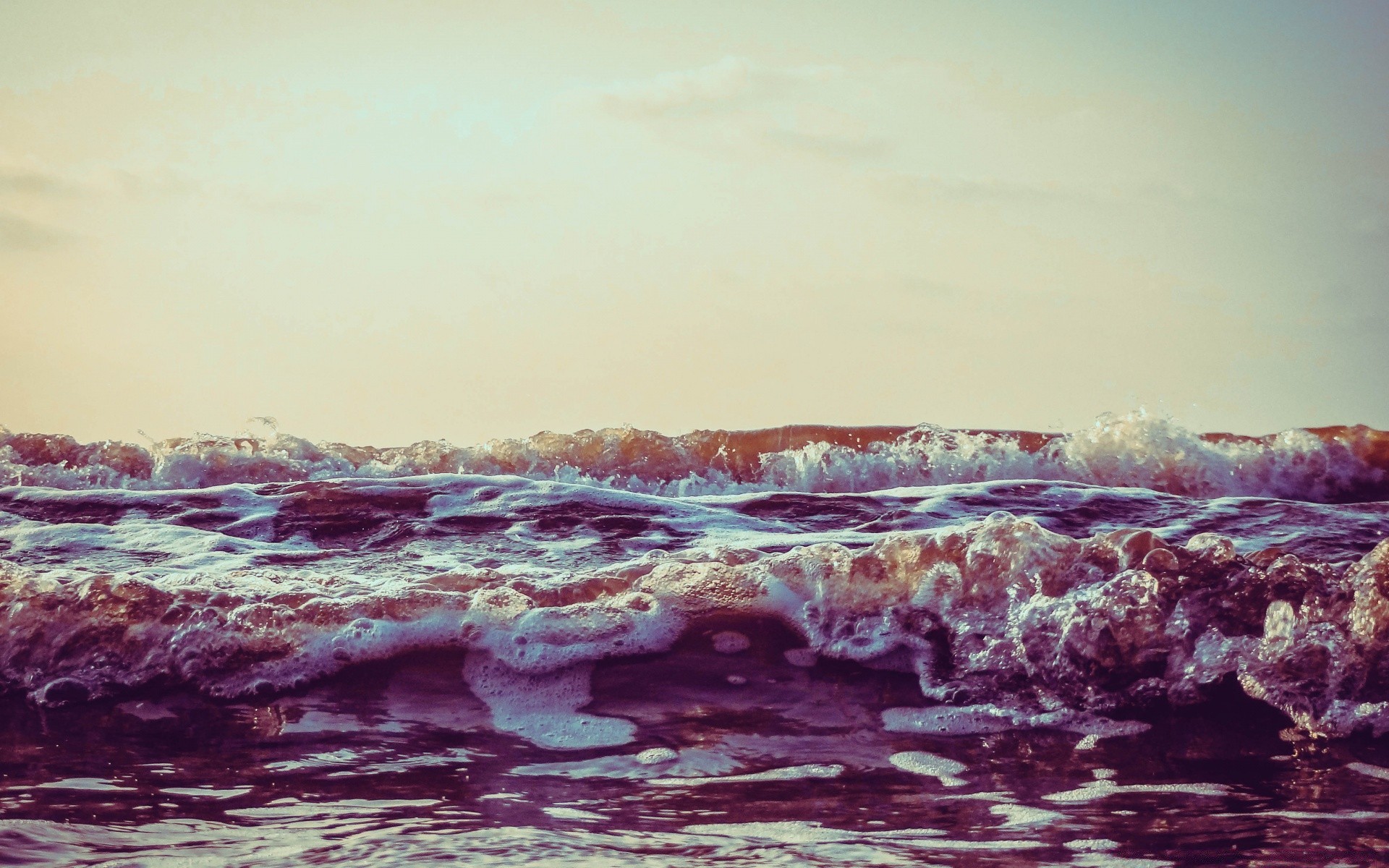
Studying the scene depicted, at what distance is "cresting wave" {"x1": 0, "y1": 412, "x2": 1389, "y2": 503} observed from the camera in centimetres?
862

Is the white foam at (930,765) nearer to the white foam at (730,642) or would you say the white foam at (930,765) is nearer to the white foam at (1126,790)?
the white foam at (1126,790)

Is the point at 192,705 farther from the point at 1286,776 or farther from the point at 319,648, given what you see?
the point at 1286,776

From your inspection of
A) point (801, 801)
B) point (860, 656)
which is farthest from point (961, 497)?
point (801, 801)

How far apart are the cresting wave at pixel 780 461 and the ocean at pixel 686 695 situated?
12.1 ft

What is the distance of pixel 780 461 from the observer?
357 inches

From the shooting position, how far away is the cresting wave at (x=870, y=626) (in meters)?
2.88

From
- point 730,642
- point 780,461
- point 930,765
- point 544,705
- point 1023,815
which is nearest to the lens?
point 1023,815

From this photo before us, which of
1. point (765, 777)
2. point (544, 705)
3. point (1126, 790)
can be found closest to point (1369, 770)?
point (1126, 790)

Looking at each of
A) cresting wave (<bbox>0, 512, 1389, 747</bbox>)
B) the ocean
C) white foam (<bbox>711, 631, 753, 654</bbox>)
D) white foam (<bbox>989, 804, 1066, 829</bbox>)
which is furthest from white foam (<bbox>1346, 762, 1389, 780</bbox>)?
white foam (<bbox>711, 631, 753, 654</bbox>)

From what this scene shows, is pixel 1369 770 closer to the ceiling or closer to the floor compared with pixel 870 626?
closer to the floor

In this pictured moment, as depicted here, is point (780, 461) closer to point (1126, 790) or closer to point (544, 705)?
point (544, 705)

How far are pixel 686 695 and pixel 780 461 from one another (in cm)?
615

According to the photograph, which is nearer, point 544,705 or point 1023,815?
point 1023,815

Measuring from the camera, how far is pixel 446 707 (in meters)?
2.94
